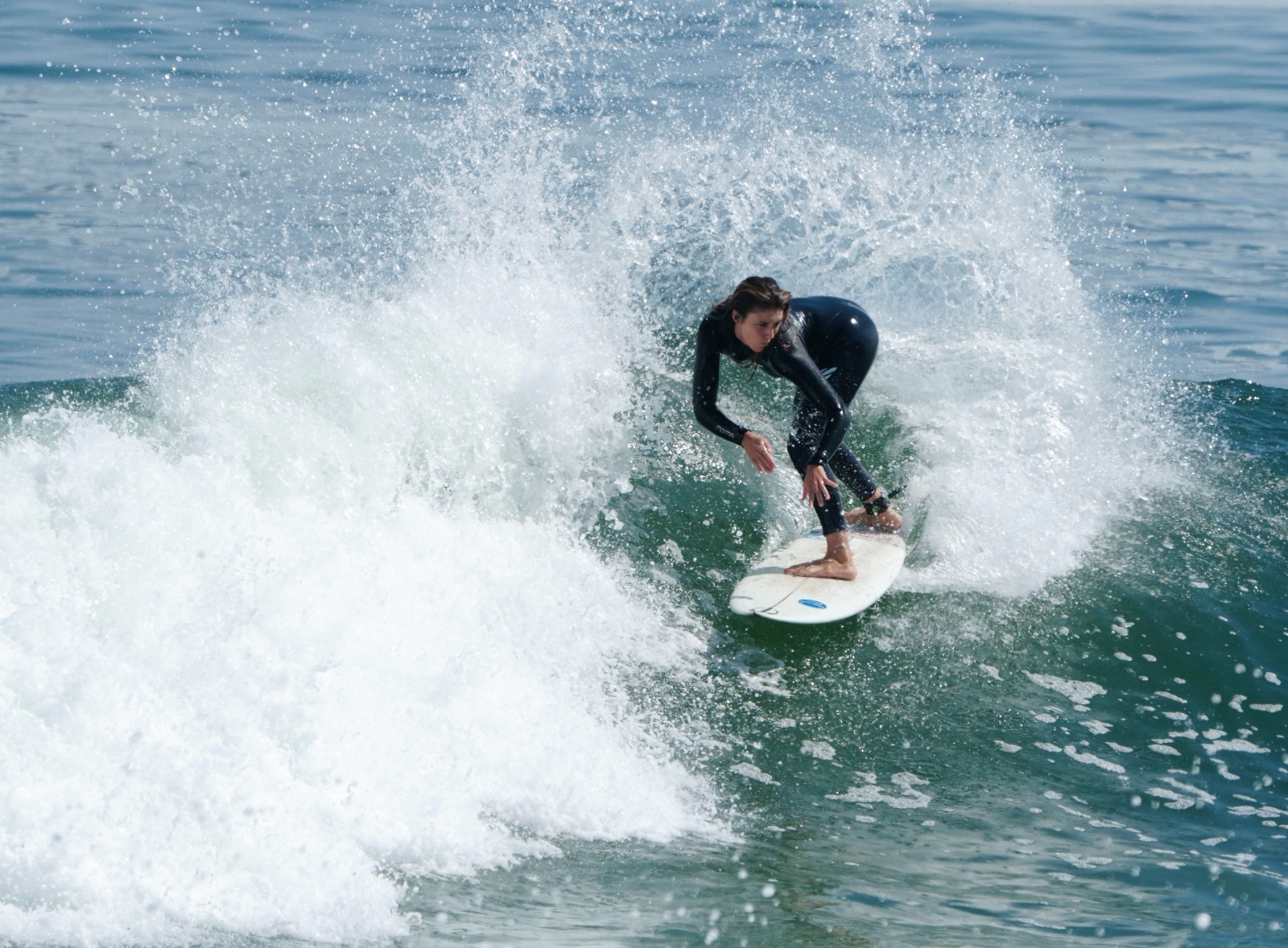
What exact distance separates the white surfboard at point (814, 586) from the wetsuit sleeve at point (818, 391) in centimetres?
64

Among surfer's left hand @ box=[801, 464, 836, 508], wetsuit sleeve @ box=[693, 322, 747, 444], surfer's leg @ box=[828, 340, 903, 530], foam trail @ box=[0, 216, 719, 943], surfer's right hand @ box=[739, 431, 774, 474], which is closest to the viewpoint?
foam trail @ box=[0, 216, 719, 943]

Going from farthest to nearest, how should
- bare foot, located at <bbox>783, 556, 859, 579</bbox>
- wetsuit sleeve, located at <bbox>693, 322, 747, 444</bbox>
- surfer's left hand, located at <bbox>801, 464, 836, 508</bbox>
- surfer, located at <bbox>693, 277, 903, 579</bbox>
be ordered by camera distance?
bare foot, located at <bbox>783, 556, 859, 579</bbox>
surfer's left hand, located at <bbox>801, 464, 836, 508</bbox>
wetsuit sleeve, located at <bbox>693, 322, 747, 444</bbox>
surfer, located at <bbox>693, 277, 903, 579</bbox>

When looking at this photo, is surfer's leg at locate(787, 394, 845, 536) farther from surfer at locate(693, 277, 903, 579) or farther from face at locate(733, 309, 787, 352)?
face at locate(733, 309, 787, 352)

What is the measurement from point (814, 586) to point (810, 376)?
1.07 meters

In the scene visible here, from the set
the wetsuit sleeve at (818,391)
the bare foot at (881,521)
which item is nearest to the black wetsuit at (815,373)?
the wetsuit sleeve at (818,391)

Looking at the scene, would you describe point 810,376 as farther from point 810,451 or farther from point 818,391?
point 810,451

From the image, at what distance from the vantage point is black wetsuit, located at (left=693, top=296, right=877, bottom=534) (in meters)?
5.89

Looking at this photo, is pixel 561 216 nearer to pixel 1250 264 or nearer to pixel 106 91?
pixel 1250 264

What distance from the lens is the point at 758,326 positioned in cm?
564

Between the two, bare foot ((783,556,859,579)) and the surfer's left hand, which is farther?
bare foot ((783,556,859,579))

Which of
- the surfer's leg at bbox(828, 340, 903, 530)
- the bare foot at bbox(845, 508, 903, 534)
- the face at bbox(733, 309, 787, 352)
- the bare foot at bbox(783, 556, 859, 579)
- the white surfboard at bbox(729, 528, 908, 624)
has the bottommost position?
the white surfboard at bbox(729, 528, 908, 624)

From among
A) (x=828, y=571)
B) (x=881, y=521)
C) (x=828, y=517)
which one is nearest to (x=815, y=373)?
(x=828, y=517)

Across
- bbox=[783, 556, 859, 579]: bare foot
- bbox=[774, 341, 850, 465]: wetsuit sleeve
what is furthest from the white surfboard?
bbox=[774, 341, 850, 465]: wetsuit sleeve

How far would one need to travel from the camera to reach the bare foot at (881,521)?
6.98 m
